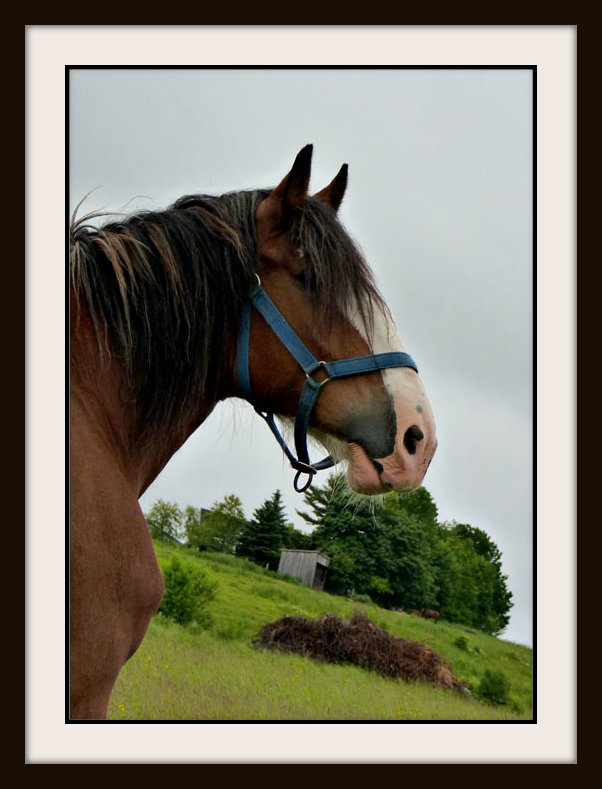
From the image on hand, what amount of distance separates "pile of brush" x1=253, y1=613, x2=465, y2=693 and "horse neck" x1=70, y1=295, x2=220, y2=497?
5482 mm

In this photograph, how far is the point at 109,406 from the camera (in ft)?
9.02

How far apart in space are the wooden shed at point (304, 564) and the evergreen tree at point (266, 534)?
103 millimetres

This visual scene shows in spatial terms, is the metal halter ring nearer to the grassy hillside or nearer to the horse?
the horse

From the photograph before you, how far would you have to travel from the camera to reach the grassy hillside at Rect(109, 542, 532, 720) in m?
6.47

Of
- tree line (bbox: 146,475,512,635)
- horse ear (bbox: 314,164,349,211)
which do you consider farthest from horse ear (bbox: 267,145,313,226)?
tree line (bbox: 146,475,512,635)

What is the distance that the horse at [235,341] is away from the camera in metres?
2.77

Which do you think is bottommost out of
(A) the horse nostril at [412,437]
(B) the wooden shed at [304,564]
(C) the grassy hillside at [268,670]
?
(C) the grassy hillside at [268,670]

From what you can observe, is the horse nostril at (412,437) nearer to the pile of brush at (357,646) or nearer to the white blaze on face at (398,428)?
the white blaze on face at (398,428)

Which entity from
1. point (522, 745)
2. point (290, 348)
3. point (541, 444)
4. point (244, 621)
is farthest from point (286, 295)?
point (244, 621)

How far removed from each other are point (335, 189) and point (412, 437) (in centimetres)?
129

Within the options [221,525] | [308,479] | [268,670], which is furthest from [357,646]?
[308,479]

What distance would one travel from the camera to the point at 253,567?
6074mm

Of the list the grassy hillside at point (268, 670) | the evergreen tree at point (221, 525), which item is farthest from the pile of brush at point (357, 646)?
the evergreen tree at point (221, 525)
